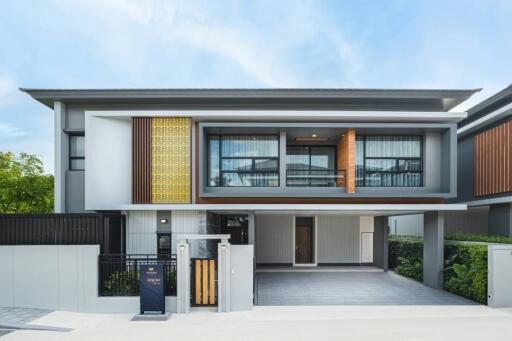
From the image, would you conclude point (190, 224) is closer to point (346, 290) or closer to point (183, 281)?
A: point (183, 281)

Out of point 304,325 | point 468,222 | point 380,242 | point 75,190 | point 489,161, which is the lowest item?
point 304,325

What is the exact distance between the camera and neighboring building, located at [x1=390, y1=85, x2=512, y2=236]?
45.7 ft

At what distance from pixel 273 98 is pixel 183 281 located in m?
7.63

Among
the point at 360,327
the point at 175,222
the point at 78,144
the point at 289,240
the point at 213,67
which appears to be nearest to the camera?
the point at 360,327

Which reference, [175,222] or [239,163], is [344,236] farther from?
[175,222]

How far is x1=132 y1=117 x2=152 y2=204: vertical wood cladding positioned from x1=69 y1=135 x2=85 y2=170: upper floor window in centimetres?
294

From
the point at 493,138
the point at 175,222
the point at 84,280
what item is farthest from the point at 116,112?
the point at 493,138

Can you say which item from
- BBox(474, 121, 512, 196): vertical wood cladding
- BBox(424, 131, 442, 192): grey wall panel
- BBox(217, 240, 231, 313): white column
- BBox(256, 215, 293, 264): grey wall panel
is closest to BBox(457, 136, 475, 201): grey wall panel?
BBox(474, 121, 512, 196): vertical wood cladding

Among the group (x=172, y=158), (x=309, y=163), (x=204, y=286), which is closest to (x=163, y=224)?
(x=172, y=158)

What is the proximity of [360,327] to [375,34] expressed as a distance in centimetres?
5090

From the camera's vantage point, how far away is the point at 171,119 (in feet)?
42.8

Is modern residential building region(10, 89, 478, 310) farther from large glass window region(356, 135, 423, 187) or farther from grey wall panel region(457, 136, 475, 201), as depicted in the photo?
grey wall panel region(457, 136, 475, 201)

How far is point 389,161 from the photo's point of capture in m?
13.6

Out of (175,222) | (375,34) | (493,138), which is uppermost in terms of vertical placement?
(375,34)
